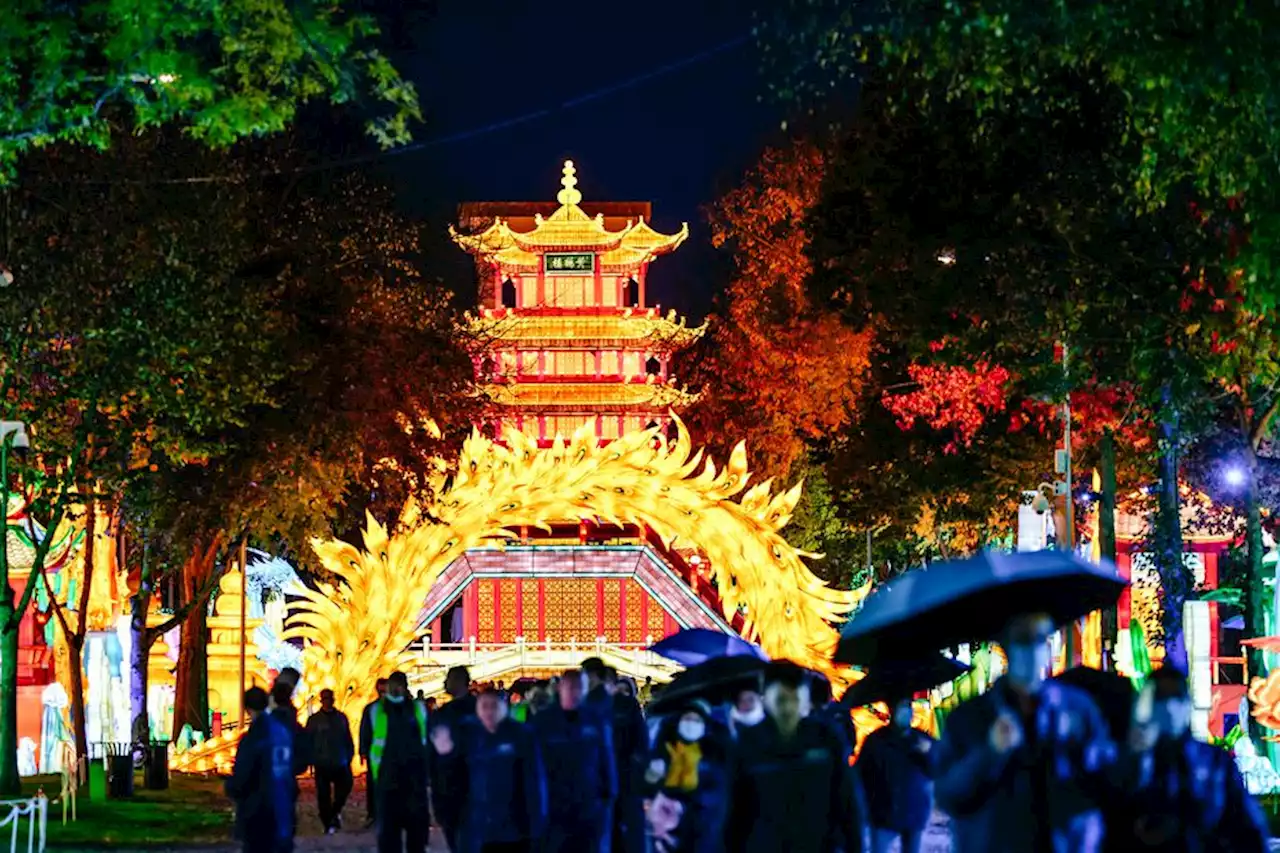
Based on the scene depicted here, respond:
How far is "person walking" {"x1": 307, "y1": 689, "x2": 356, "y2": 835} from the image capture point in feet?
87.0

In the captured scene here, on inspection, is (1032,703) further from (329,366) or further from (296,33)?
(329,366)

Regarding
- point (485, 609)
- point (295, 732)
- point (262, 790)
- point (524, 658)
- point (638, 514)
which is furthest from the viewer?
point (485, 609)

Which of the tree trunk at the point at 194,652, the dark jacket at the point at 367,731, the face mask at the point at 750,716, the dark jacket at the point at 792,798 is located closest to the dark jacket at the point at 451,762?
the face mask at the point at 750,716

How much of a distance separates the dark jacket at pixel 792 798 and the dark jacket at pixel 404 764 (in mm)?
8429

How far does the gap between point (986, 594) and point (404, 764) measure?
362 inches

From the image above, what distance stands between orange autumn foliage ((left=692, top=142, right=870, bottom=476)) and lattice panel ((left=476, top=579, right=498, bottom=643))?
21.2 m

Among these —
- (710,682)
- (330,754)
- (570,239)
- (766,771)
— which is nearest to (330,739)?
(330,754)

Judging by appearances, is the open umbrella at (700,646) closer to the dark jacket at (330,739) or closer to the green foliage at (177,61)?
the green foliage at (177,61)

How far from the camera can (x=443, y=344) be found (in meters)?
44.0

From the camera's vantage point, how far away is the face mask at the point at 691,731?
548 inches

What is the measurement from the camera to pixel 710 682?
1628cm

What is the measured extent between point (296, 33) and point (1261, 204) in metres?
7.11

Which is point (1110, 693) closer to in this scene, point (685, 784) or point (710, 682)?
point (685, 784)

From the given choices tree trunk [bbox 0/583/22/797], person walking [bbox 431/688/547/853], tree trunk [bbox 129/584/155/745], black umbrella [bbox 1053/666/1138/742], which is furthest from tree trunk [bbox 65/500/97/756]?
black umbrella [bbox 1053/666/1138/742]
